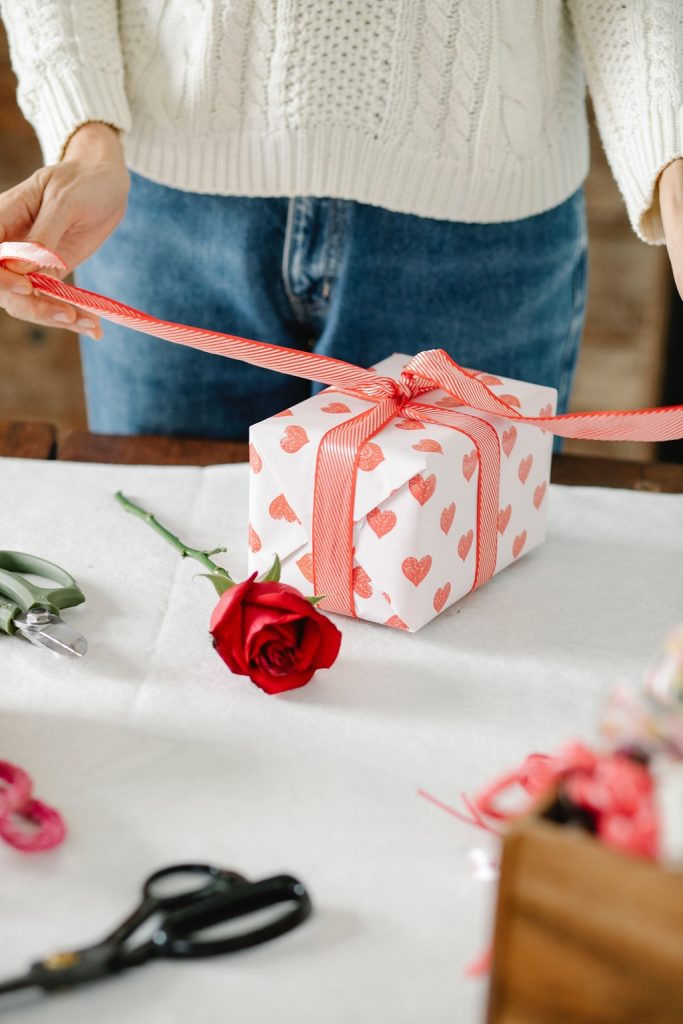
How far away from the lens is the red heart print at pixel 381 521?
672 mm

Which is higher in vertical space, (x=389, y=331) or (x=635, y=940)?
(x=389, y=331)

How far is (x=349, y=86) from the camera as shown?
0.90 metres

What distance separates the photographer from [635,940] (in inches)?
13.4

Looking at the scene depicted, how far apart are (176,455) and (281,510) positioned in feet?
0.90

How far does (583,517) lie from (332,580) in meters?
0.25

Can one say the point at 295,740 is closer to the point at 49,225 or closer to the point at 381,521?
the point at 381,521

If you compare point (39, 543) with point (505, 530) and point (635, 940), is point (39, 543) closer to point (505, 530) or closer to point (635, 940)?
point (505, 530)

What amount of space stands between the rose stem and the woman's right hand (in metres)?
0.13

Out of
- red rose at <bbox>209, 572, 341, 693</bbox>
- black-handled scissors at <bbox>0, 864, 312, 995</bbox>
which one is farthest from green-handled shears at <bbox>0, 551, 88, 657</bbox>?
black-handled scissors at <bbox>0, 864, 312, 995</bbox>

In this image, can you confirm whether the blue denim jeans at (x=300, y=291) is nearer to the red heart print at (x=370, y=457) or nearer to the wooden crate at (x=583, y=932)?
the red heart print at (x=370, y=457)

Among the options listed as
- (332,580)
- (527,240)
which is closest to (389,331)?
(527,240)

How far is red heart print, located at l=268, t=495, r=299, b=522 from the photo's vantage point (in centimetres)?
71

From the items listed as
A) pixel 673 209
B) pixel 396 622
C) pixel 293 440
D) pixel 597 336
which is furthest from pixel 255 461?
pixel 597 336

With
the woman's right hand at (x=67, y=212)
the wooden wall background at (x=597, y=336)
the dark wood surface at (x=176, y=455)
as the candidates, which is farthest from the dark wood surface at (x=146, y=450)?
the wooden wall background at (x=597, y=336)
